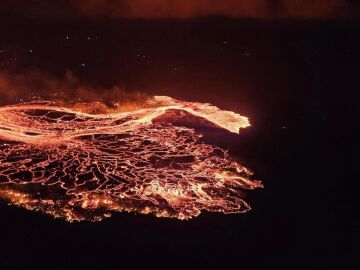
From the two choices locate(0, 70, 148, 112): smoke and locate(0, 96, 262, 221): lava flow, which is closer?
locate(0, 96, 262, 221): lava flow

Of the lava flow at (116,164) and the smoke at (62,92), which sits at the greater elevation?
the smoke at (62,92)

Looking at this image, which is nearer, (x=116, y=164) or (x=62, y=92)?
(x=116, y=164)

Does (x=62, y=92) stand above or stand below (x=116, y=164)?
above

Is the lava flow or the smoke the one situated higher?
the smoke

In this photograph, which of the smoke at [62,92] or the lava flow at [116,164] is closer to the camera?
the lava flow at [116,164]
